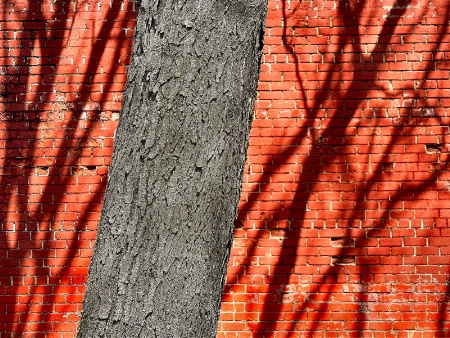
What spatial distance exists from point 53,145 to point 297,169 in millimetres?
2146

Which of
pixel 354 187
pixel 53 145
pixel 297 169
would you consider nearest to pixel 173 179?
pixel 297 169

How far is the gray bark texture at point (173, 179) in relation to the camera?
144cm

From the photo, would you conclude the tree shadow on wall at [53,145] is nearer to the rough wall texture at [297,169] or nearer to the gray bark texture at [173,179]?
the rough wall texture at [297,169]

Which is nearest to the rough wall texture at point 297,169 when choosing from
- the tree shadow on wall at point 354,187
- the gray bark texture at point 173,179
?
the tree shadow on wall at point 354,187

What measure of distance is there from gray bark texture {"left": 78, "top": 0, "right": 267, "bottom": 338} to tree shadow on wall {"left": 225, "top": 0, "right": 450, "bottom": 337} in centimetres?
303

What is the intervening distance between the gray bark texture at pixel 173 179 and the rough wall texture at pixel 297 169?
3032mm

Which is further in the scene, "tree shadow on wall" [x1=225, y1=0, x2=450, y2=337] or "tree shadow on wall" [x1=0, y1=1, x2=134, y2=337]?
"tree shadow on wall" [x1=0, y1=1, x2=134, y2=337]

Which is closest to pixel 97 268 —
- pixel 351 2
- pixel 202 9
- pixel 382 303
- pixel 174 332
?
pixel 174 332

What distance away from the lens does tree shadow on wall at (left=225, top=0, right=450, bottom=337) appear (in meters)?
4.46

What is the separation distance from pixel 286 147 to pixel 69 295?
7.45ft

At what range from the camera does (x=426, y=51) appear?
179 inches

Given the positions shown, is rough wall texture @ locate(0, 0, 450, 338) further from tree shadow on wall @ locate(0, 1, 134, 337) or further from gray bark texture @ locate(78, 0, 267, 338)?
gray bark texture @ locate(78, 0, 267, 338)

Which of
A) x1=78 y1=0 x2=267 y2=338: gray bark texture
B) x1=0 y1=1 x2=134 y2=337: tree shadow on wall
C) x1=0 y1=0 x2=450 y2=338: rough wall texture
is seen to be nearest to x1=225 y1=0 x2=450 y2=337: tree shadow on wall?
x1=0 y1=0 x2=450 y2=338: rough wall texture

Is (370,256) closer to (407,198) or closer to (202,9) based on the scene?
(407,198)
